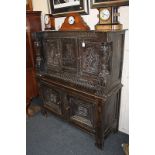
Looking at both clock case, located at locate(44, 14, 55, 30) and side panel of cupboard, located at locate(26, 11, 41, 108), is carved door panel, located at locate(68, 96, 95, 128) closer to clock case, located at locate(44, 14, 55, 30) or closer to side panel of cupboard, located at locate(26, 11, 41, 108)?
side panel of cupboard, located at locate(26, 11, 41, 108)

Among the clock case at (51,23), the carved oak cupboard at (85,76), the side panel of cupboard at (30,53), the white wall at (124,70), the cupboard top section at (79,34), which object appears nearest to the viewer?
the cupboard top section at (79,34)

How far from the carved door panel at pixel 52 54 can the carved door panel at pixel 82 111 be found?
0.50 meters

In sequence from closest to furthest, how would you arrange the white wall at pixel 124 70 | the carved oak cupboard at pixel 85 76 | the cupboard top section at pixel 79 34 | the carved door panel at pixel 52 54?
the cupboard top section at pixel 79 34, the carved oak cupboard at pixel 85 76, the white wall at pixel 124 70, the carved door panel at pixel 52 54

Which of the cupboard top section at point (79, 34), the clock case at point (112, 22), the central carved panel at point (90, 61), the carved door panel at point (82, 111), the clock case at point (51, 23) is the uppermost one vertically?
the clock case at point (51, 23)

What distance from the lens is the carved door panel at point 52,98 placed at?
93.0 inches

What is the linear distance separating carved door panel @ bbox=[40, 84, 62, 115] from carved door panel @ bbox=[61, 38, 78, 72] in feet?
1.35

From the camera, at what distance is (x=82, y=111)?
2.10m

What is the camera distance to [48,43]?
235cm

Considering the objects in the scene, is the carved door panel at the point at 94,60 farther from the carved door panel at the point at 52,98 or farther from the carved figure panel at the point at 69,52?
the carved door panel at the point at 52,98

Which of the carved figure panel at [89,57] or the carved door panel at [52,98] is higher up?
the carved figure panel at [89,57]

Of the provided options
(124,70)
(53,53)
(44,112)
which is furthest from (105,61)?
(44,112)

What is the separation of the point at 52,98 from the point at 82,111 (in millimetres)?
602

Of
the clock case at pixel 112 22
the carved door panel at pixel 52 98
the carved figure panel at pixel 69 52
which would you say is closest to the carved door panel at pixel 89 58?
the carved figure panel at pixel 69 52
